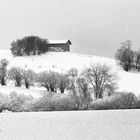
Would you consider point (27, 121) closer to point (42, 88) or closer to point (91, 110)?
point (91, 110)

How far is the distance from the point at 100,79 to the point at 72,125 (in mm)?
20866

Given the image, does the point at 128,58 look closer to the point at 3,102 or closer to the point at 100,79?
the point at 100,79

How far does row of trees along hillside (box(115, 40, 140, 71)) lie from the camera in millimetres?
68875

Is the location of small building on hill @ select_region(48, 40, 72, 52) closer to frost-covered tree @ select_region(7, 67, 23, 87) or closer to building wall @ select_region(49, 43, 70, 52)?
building wall @ select_region(49, 43, 70, 52)

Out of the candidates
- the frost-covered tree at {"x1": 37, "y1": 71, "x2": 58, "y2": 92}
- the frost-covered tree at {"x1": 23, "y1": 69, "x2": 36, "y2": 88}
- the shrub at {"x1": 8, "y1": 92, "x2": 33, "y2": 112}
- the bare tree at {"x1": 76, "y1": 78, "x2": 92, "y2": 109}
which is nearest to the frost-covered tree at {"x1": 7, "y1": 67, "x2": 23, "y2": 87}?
the frost-covered tree at {"x1": 23, "y1": 69, "x2": 36, "y2": 88}

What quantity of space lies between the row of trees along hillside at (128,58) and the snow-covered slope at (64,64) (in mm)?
1435

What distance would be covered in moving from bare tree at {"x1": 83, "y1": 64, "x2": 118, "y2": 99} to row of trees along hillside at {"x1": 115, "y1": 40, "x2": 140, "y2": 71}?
12061 millimetres

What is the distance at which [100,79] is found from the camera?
181 ft

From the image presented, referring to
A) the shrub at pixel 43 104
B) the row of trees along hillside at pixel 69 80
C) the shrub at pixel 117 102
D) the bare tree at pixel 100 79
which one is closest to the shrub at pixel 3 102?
the shrub at pixel 43 104

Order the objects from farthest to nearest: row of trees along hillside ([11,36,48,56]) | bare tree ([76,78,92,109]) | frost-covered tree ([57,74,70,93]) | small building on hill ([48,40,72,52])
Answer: small building on hill ([48,40,72,52]), row of trees along hillside ([11,36,48,56]), frost-covered tree ([57,74,70,93]), bare tree ([76,78,92,109])

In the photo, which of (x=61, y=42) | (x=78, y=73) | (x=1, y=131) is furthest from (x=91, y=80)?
(x=61, y=42)

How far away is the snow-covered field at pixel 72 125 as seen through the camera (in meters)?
28.7

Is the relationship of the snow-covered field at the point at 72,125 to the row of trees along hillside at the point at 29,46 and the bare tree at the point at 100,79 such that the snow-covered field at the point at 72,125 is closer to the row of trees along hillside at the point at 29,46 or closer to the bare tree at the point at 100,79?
the bare tree at the point at 100,79

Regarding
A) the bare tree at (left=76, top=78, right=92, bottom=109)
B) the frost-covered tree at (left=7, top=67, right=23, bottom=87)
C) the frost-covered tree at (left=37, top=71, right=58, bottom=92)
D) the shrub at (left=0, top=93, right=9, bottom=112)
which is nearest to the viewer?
the shrub at (left=0, top=93, right=9, bottom=112)
